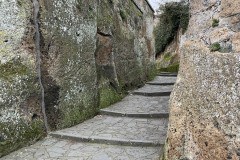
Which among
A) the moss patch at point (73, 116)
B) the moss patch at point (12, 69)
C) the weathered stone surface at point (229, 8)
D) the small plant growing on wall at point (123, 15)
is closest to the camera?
the weathered stone surface at point (229, 8)

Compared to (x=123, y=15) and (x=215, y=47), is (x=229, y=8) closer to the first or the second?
(x=215, y=47)

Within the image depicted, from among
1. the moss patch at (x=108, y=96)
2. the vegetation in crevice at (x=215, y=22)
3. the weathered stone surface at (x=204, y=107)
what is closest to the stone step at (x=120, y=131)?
the moss patch at (x=108, y=96)

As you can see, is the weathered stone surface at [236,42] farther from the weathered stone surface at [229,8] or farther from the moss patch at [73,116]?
the moss patch at [73,116]

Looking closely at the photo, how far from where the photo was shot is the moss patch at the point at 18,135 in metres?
3.98

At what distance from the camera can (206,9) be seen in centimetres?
303

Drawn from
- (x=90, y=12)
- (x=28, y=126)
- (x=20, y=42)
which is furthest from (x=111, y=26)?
(x=28, y=126)

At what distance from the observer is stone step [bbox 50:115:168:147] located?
4238 mm

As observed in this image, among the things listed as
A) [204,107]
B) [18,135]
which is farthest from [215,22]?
[18,135]

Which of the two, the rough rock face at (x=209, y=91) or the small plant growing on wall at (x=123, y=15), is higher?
the small plant growing on wall at (x=123, y=15)

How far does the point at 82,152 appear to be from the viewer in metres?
3.99

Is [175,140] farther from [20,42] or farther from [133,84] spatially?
[133,84]

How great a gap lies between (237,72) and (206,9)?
907mm

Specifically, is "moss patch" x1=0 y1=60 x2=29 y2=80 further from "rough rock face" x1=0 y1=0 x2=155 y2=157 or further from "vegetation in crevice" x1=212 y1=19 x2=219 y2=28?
"vegetation in crevice" x1=212 y1=19 x2=219 y2=28

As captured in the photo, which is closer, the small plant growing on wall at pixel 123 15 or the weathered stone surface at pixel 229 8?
the weathered stone surface at pixel 229 8
